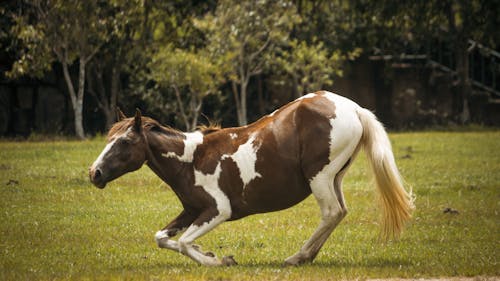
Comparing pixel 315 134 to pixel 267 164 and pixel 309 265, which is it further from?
pixel 309 265

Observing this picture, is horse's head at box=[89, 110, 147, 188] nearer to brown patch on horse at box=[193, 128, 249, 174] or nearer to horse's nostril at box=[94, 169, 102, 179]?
horse's nostril at box=[94, 169, 102, 179]

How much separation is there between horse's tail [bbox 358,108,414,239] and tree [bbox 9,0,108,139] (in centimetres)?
1800

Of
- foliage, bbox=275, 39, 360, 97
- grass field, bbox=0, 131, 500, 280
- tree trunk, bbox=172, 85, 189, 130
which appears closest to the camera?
grass field, bbox=0, 131, 500, 280

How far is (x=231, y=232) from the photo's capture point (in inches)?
469

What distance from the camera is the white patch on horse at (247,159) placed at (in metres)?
9.58

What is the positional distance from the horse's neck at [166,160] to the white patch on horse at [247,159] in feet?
1.52

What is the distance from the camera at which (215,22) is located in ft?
99.8

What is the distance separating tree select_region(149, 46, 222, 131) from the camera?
2875 centimetres

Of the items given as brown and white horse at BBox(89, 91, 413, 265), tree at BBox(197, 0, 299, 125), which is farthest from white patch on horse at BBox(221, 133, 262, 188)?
tree at BBox(197, 0, 299, 125)

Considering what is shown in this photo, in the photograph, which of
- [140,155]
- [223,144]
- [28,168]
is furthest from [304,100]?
[28,168]

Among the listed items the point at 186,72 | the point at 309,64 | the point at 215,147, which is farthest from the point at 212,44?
the point at 215,147

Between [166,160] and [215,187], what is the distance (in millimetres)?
617

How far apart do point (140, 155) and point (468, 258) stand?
11.9 feet

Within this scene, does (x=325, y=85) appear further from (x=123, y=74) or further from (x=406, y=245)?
(x=406, y=245)
